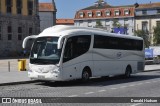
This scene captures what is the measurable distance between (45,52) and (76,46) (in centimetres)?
184

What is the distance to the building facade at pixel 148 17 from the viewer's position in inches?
4441

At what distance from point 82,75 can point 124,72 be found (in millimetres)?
6007

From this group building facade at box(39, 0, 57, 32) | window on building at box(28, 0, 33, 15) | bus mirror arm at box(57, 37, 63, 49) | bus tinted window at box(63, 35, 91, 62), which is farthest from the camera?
building facade at box(39, 0, 57, 32)

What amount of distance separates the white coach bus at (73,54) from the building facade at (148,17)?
289ft

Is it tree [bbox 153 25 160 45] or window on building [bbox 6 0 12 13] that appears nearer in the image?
window on building [bbox 6 0 12 13]

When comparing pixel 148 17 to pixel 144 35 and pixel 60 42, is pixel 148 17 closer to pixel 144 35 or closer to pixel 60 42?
pixel 144 35

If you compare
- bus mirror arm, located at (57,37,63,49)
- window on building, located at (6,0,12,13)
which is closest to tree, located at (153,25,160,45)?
window on building, located at (6,0,12,13)

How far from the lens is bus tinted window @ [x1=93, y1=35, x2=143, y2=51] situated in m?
23.9

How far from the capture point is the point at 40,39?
21234 mm

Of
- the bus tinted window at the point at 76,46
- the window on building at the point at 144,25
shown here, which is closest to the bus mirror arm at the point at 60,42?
the bus tinted window at the point at 76,46

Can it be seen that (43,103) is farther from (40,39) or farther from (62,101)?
(40,39)

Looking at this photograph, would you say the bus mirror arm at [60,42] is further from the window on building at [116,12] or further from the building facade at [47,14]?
the building facade at [47,14]

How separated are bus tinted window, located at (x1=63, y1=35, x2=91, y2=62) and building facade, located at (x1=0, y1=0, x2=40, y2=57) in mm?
56120

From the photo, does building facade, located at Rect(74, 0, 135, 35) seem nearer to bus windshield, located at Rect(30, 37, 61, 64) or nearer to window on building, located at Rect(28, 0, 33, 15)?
window on building, located at Rect(28, 0, 33, 15)
